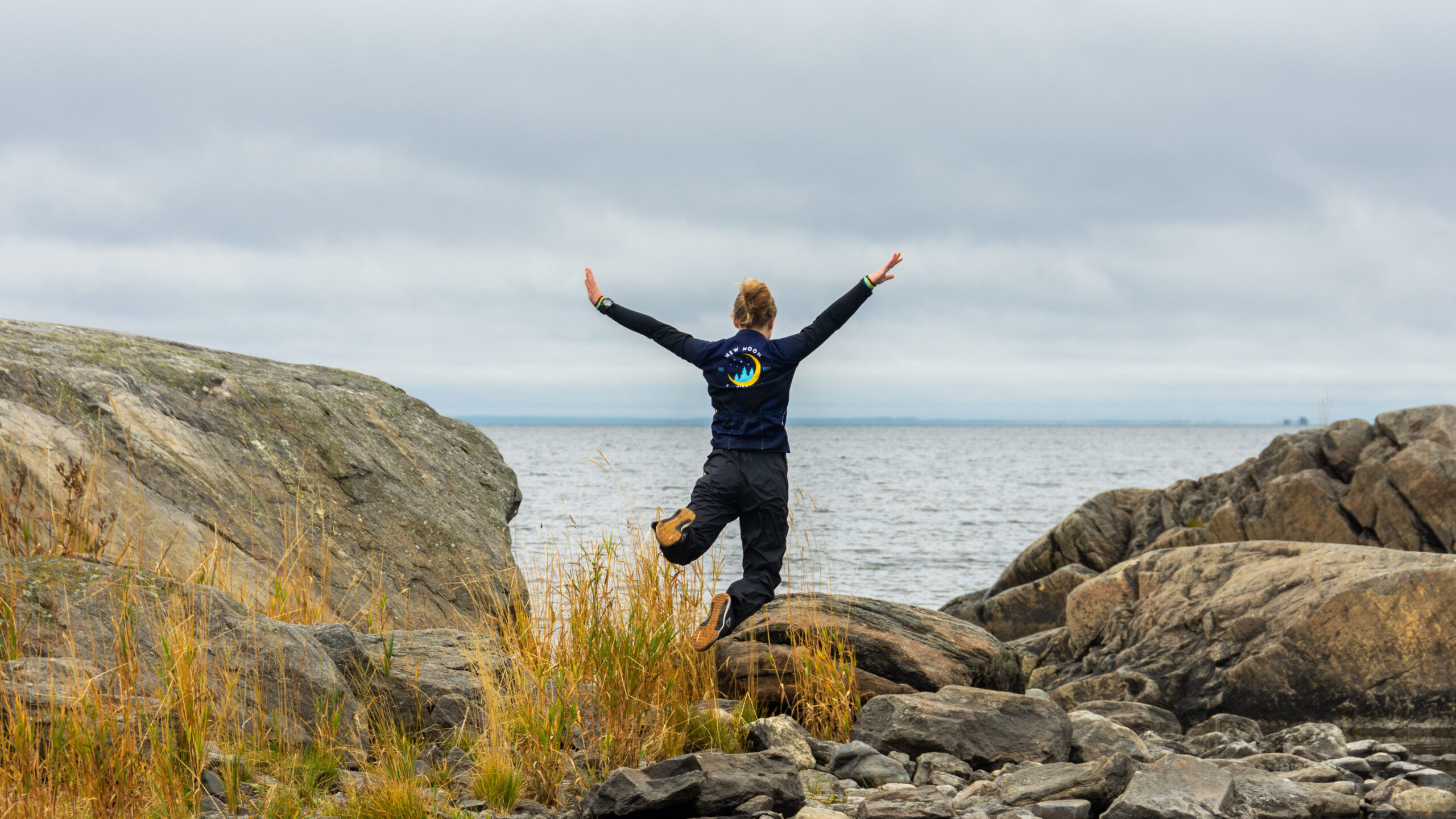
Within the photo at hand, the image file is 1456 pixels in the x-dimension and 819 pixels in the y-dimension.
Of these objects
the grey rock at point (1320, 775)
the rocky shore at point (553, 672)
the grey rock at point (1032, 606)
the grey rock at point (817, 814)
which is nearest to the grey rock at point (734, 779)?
the rocky shore at point (553, 672)

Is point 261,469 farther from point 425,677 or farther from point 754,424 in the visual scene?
point 754,424

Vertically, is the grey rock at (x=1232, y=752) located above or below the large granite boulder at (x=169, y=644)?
below

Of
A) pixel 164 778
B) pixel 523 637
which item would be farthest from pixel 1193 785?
pixel 164 778

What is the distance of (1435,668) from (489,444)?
971 cm

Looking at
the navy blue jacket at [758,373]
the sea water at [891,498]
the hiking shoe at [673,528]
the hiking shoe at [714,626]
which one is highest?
the navy blue jacket at [758,373]

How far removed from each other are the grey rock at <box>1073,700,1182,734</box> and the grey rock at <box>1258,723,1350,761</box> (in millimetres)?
872

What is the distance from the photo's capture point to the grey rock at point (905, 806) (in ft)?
18.1

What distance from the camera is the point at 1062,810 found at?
589cm

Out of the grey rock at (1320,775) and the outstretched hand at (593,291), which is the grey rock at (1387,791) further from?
the outstretched hand at (593,291)

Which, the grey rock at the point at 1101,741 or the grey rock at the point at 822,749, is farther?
the grey rock at the point at 1101,741

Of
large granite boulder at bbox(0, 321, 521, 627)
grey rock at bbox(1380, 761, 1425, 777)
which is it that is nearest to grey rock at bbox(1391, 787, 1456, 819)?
grey rock at bbox(1380, 761, 1425, 777)

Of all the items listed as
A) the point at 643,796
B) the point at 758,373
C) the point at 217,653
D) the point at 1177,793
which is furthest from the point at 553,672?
the point at 1177,793

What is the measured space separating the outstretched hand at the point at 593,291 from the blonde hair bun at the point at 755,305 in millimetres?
1105

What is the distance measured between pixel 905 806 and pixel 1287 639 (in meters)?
6.52
